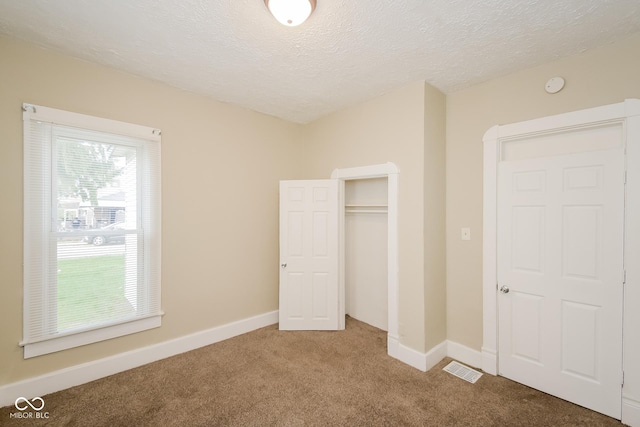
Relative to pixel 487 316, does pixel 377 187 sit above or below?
above

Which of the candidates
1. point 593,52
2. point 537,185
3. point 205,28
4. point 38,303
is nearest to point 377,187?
point 537,185

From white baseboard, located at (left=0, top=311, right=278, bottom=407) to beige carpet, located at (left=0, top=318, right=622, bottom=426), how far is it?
0.08 m

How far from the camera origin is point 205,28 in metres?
1.88

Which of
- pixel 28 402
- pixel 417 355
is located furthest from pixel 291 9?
pixel 28 402

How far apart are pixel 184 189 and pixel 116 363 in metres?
1.72

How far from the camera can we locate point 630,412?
6.25ft

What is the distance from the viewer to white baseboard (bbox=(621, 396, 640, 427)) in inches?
74.1

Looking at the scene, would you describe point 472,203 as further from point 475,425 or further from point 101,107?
point 101,107

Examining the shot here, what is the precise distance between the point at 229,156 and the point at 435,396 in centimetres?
311

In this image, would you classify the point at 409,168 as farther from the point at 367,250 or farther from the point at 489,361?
the point at 489,361

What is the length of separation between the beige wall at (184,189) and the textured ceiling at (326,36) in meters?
0.24

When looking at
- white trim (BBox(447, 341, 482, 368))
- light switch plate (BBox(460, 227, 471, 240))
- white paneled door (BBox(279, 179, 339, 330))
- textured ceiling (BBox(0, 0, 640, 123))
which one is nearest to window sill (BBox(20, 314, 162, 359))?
white paneled door (BBox(279, 179, 339, 330))

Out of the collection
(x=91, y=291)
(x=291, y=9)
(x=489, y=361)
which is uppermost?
(x=291, y=9)

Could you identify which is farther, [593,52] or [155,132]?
[155,132]
